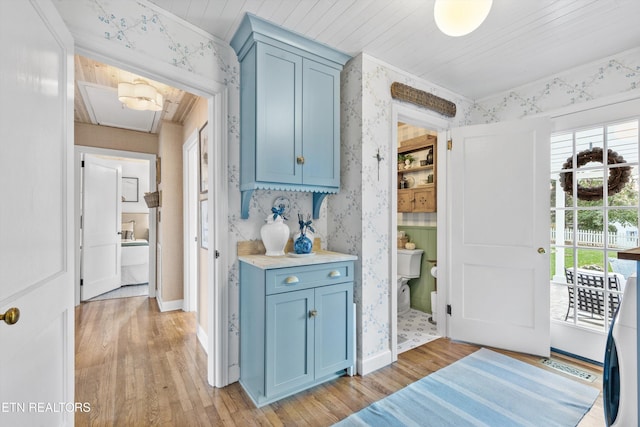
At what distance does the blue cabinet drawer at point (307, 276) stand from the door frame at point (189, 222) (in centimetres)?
212

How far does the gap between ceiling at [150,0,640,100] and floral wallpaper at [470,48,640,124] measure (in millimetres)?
79

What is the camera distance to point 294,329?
1.89 meters

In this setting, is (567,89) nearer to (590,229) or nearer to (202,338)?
(590,229)

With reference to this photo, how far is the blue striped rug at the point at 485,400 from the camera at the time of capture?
5.65ft

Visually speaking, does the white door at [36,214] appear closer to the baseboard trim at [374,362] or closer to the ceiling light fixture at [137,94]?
the ceiling light fixture at [137,94]

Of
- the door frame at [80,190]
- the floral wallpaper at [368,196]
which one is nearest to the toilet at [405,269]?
the floral wallpaper at [368,196]

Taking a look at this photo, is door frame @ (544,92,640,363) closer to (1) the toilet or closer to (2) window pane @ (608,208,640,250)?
(2) window pane @ (608,208,640,250)

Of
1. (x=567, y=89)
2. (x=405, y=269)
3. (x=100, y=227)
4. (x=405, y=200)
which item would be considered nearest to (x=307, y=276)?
(x=405, y=269)

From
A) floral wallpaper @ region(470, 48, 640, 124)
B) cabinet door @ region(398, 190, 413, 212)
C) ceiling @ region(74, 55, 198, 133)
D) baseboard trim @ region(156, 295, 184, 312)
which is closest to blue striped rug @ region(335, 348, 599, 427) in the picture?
cabinet door @ region(398, 190, 413, 212)

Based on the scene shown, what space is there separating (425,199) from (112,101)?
364 centimetres

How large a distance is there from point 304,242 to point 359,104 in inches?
44.9

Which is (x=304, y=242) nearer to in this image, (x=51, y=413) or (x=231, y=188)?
(x=231, y=188)

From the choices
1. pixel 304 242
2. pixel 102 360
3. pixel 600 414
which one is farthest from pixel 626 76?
pixel 102 360

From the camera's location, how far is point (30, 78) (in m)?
1.08
